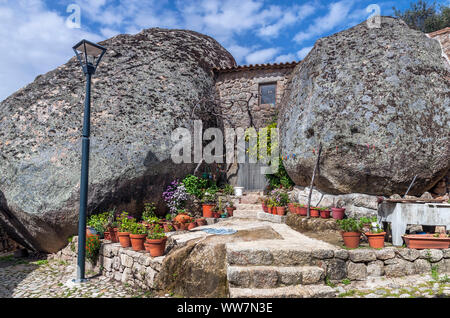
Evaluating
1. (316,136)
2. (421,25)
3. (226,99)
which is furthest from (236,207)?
(421,25)

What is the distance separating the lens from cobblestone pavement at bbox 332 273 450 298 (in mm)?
4344

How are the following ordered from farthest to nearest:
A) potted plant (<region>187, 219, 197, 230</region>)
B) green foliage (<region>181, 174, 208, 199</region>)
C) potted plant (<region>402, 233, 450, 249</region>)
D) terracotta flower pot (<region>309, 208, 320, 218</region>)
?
green foliage (<region>181, 174, 208, 199</region>) → potted plant (<region>187, 219, 197, 230</region>) → terracotta flower pot (<region>309, 208, 320, 218</region>) → potted plant (<region>402, 233, 450, 249</region>)

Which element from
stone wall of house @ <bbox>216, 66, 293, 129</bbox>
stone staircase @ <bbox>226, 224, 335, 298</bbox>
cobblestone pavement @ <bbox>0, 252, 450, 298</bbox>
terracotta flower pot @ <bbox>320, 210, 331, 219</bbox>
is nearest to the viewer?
stone staircase @ <bbox>226, 224, 335, 298</bbox>

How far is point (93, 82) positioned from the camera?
8820 millimetres

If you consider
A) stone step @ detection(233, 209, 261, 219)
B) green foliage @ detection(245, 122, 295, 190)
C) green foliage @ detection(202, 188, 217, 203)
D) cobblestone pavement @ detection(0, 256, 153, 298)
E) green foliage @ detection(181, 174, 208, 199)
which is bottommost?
cobblestone pavement @ detection(0, 256, 153, 298)

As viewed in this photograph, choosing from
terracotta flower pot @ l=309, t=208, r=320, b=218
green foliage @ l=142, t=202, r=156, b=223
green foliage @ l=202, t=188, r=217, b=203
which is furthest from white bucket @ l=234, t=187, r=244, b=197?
terracotta flower pot @ l=309, t=208, r=320, b=218

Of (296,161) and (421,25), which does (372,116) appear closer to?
(296,161)

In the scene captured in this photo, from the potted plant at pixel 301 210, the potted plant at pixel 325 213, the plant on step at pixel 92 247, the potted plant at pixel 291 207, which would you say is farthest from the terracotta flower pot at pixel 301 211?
the plant on step at pixel 92 247

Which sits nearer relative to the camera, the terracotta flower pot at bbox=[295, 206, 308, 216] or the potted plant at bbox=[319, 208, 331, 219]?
the potted plant at bbox=[319, 208, 331, 219]

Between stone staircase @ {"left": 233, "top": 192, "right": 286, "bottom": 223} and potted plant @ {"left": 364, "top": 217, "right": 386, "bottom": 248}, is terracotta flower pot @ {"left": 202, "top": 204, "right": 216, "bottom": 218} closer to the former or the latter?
stone staircase @ {"left": 233, "top": 192, "right": 286, "bottom": 223}

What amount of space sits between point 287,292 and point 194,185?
525 cm

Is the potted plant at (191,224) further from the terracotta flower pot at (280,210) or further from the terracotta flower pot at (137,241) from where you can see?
the terracotta flower pot at (280,210)

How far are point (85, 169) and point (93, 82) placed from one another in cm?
421

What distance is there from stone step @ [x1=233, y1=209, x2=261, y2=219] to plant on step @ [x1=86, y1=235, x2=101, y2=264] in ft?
13.1
